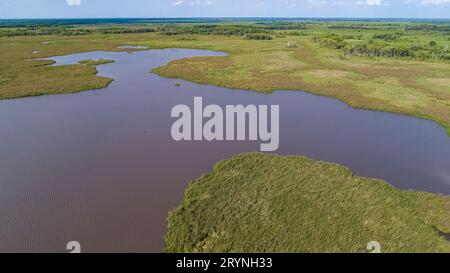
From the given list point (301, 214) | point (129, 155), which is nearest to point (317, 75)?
point (129, 155)

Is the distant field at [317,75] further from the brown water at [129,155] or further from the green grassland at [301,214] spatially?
the green grassland at [301,214]

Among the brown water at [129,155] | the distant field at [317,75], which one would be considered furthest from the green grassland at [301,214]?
the distant field at [317,75]

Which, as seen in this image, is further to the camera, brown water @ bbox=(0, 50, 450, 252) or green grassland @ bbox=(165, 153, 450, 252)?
brown water @ bbox=(0, 50, 450, 252)

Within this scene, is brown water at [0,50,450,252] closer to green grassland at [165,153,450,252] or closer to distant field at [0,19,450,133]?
green grassland at [165,153,450,252]

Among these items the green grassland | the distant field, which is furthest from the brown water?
the distant field

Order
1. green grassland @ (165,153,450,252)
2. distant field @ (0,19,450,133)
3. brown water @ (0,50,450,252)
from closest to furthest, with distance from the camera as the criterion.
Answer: green grassland @ (165,153,450,252) → brown water @ (0,50,450,252) → distant field @ (0,19,450,133)
